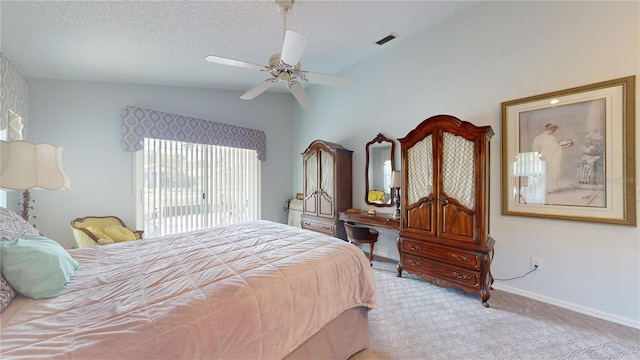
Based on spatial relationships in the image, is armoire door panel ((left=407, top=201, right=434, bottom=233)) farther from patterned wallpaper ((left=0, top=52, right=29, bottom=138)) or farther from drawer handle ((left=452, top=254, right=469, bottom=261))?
patterned wallpaper ((left=0, top=52, right=29, bottom=138))

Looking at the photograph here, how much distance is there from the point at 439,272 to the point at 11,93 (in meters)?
4.94

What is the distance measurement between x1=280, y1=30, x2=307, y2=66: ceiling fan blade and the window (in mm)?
2910

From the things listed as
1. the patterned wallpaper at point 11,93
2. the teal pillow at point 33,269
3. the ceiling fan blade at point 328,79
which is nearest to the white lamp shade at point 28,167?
the teal pillow at point 33,269

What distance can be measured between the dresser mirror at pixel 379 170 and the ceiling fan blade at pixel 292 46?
226 cm

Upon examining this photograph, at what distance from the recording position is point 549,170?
257cm

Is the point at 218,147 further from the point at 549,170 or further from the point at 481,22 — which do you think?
the point at 549,170

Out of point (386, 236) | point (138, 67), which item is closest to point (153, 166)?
point (138, 67)

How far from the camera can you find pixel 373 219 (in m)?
3.65

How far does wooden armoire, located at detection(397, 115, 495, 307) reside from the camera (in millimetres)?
2562

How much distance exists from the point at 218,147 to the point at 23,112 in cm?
231

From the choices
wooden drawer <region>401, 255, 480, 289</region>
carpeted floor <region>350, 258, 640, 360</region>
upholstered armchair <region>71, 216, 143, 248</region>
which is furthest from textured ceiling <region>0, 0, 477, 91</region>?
carpeted floor <region>350, 258, 640, 360</region>

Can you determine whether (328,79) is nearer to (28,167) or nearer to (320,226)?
(28,167)

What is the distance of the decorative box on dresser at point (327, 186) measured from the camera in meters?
4.17

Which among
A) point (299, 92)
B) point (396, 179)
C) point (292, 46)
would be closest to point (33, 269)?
point (292, 46)
